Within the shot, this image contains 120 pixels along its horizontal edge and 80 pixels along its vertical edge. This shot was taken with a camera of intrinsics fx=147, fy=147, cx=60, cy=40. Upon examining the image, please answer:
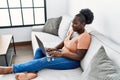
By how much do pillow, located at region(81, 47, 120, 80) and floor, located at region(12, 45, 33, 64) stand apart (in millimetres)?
1825

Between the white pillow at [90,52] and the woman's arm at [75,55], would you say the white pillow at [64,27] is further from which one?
the white pillow at [90,52]

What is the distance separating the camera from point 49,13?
3.51 m

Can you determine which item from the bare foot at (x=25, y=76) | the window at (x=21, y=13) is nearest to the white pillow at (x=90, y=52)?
the bare foot at (x=25, y=76)

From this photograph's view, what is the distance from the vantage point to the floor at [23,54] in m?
2.83

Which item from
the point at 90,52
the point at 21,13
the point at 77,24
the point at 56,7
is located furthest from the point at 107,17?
the point at 21,13

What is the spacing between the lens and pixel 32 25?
11.6ft

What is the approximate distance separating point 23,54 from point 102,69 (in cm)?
221

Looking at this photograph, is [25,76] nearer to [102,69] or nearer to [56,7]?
[102,69]

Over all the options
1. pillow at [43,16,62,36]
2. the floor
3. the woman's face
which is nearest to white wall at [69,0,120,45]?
the woman's face

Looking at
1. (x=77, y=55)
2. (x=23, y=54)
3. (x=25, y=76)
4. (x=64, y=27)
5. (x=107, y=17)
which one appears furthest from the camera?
(x=23, y=54)

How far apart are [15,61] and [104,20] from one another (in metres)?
1.80

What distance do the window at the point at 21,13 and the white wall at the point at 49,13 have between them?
0.10m

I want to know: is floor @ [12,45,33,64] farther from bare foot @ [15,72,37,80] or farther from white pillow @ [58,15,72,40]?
bare foot @ [15,72,37,80]

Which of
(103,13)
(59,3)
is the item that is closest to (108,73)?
(103,13)
